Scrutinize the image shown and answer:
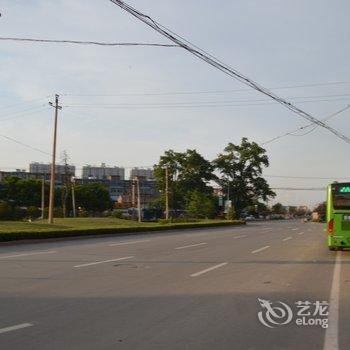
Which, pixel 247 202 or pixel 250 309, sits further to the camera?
pixel 247 202

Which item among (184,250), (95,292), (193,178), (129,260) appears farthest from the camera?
(193,178)

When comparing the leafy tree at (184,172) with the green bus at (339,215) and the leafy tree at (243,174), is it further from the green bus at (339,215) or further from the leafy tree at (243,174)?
the green bus at (339,215)

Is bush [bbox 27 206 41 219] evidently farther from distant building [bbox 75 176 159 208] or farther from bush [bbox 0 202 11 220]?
distant building [bbox 75 176 159 208]

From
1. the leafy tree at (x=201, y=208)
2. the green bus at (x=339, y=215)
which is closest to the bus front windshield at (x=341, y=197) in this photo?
the green bus at (x=339, y=215)

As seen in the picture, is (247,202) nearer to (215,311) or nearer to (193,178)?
(193,178)

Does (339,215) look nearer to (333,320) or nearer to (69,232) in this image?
(333,320)

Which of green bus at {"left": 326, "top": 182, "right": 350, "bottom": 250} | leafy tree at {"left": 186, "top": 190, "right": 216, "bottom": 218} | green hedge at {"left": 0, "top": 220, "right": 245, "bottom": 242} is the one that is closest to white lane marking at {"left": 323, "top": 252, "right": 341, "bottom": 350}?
green bus at {"left": 326, "top": 182, "right": 350, "bottom": 250}

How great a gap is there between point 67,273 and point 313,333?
24.8ft

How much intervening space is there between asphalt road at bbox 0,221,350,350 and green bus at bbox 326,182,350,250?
11.7ft

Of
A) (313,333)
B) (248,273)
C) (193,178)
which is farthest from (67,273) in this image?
(193,178)

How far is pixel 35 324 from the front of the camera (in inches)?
305

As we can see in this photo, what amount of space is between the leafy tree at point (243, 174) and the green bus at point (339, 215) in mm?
90793

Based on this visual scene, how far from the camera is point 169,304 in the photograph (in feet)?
31.0

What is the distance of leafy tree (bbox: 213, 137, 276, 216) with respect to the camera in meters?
111
